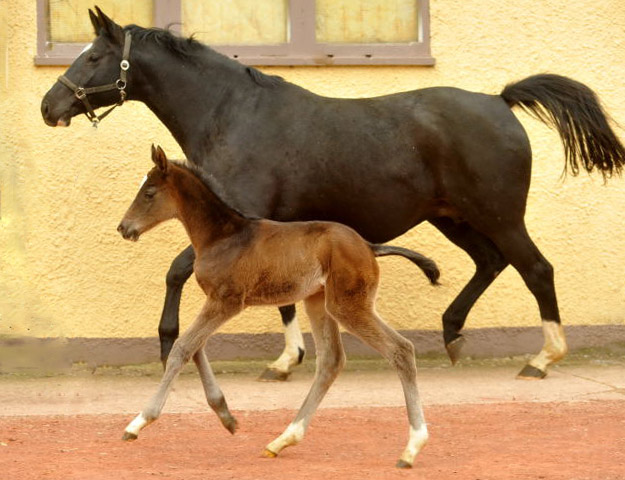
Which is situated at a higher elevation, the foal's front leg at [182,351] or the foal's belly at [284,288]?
the foal's belly at [284,288]

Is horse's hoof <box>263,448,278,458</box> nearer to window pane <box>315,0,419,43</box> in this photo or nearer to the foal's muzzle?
the foal's muzzle

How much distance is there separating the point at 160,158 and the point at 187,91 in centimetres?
229

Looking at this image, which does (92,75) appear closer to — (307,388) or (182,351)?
(307,388)

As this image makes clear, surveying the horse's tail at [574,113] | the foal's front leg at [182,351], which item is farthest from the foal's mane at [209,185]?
the horse's tail at [574,113]

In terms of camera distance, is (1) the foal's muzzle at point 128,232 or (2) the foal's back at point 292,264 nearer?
(2) the foal's back at point 292,264

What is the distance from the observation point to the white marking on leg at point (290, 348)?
28.6 ft

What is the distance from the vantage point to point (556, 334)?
8.52 metres

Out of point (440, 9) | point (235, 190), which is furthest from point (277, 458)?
point (440, 9)

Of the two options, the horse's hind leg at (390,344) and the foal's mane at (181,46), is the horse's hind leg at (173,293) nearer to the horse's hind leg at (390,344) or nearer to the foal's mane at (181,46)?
the foal's mane at (181,46)

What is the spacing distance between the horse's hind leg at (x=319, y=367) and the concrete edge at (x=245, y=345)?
3.20 metres

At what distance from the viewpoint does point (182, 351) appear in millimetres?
5930

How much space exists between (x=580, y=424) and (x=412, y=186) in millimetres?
2214

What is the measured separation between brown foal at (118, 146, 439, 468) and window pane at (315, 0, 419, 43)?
370cm

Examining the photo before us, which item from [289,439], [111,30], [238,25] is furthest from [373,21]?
[289,439]
